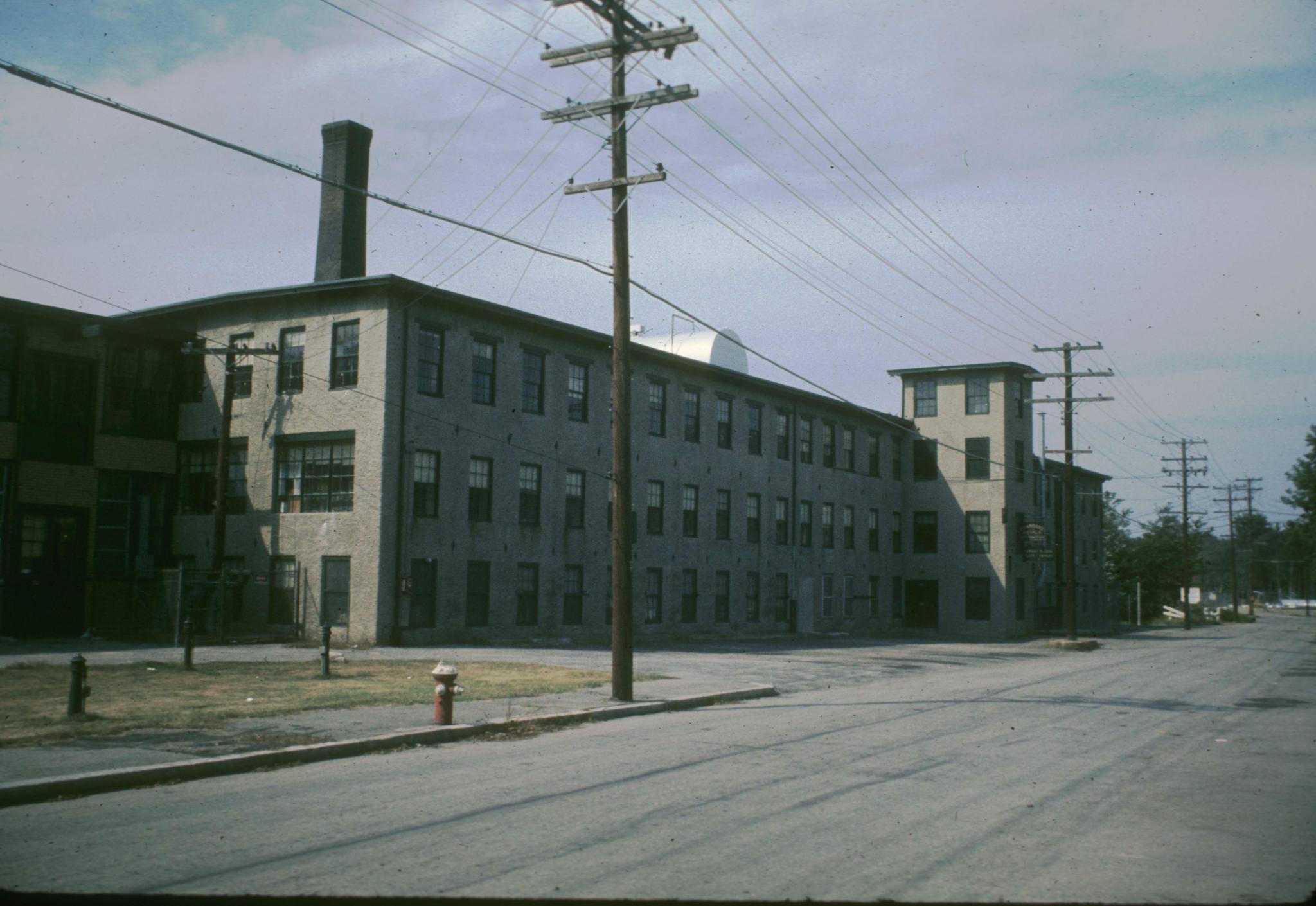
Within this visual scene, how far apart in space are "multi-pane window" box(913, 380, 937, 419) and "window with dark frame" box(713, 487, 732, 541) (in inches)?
737

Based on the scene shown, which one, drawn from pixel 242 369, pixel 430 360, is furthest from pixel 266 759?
pixel 242 369

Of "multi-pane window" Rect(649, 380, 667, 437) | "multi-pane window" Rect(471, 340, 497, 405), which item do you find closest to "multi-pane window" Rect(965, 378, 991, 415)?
"multi-pane window" Rect(649, 380, 667, 437)

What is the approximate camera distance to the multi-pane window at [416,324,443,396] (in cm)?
3073

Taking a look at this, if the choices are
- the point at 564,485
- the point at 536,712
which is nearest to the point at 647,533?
the point at 564,485

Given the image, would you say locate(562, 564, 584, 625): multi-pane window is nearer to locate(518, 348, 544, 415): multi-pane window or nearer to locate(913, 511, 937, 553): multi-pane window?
locate(518, 348, 544, 415): multi-pane window

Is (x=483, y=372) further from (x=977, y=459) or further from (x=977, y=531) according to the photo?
(x=977, y=531)

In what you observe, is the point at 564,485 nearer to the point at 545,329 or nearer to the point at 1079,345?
the point at 545,329

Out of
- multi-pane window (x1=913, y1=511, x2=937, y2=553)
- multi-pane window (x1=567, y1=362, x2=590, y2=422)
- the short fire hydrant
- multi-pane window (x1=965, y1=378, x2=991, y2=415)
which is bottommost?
the short fire hydrant

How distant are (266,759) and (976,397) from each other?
49.6 meters

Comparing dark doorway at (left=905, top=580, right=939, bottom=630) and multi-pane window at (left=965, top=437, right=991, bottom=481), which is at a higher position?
multi-pane window at (left=965, top=437, right=991, bottom=481)

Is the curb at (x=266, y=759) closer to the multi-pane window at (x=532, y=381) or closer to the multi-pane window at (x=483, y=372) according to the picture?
the multi-pane window at (x=483, y=372)

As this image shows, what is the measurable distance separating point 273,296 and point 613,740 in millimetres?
22492

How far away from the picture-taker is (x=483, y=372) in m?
32.8

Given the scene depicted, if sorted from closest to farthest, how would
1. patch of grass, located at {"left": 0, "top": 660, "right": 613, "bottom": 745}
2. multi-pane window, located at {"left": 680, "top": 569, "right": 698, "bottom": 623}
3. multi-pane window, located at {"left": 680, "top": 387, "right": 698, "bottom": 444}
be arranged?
patch of grass, located at {"left": 0, "top": 660, "right": 613, "bottom": 745}, multi-pane window, located at {"left": 680, "top": 569, "right": 698, "bottom": 623}, multi-pane window, located at {"left": 680, "top": 387, "right": 698, "bottom": 444}
